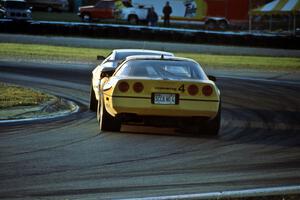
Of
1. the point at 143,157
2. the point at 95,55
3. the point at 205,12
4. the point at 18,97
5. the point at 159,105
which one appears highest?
the point at 205,12

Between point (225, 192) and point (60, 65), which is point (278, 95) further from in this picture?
point (225, 192)

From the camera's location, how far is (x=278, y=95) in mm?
19438

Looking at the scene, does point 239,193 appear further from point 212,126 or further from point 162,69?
point 162,69

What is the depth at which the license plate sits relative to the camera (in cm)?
1173

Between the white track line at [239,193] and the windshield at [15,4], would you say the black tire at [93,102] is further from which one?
the windshield at [15,4]

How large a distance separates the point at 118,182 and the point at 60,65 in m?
18.9

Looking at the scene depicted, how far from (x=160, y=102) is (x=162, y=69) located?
0.88 metres

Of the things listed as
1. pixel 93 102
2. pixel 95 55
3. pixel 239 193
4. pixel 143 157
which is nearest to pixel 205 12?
pixel 95 55

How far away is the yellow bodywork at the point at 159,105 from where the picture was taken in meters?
11.7

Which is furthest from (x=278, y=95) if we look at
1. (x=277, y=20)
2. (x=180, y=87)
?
(x=277, y=20)

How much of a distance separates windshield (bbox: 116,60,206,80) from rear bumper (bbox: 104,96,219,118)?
1.90 feet

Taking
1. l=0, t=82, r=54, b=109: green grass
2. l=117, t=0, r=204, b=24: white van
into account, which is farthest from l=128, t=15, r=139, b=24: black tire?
l=0, t=82, r=54, b=109: green grass

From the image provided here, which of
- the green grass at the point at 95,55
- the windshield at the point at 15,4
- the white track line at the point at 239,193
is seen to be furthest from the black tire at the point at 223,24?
the white track line at the point at 239,193

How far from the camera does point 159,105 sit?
11.7m
